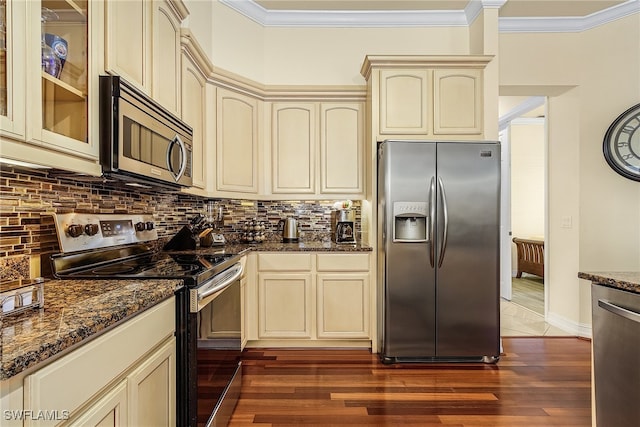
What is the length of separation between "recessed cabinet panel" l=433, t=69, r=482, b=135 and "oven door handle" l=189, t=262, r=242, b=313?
203 cm

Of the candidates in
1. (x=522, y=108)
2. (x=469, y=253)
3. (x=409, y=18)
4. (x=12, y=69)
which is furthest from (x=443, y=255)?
(x=522, y=108)

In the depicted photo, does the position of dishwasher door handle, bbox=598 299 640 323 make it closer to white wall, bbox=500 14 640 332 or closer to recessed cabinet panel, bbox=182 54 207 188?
white wall, bbox=500 14 640 332

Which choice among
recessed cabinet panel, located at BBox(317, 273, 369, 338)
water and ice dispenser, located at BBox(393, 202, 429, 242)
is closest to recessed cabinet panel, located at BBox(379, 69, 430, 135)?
water and ice dispenser, located at BBox(393, 202, 429, 242)

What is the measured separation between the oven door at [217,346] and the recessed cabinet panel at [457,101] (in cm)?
206

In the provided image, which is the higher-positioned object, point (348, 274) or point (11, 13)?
point (11, 13)

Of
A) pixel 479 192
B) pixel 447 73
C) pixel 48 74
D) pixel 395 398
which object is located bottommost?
pixel 395 398

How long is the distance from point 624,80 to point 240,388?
4113mm

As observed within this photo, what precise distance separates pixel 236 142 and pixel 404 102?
1466mm

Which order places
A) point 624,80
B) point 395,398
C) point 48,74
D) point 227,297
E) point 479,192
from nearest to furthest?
point 48,74, point 227,297, point 395,398, point 479,192, point 624,80

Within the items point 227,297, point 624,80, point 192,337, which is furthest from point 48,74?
point 624,80

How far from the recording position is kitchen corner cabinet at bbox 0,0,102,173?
994 mm

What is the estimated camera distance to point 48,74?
1.17 metres

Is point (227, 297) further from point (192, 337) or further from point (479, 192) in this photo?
point (479, 192)

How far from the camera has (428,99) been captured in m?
2.99
